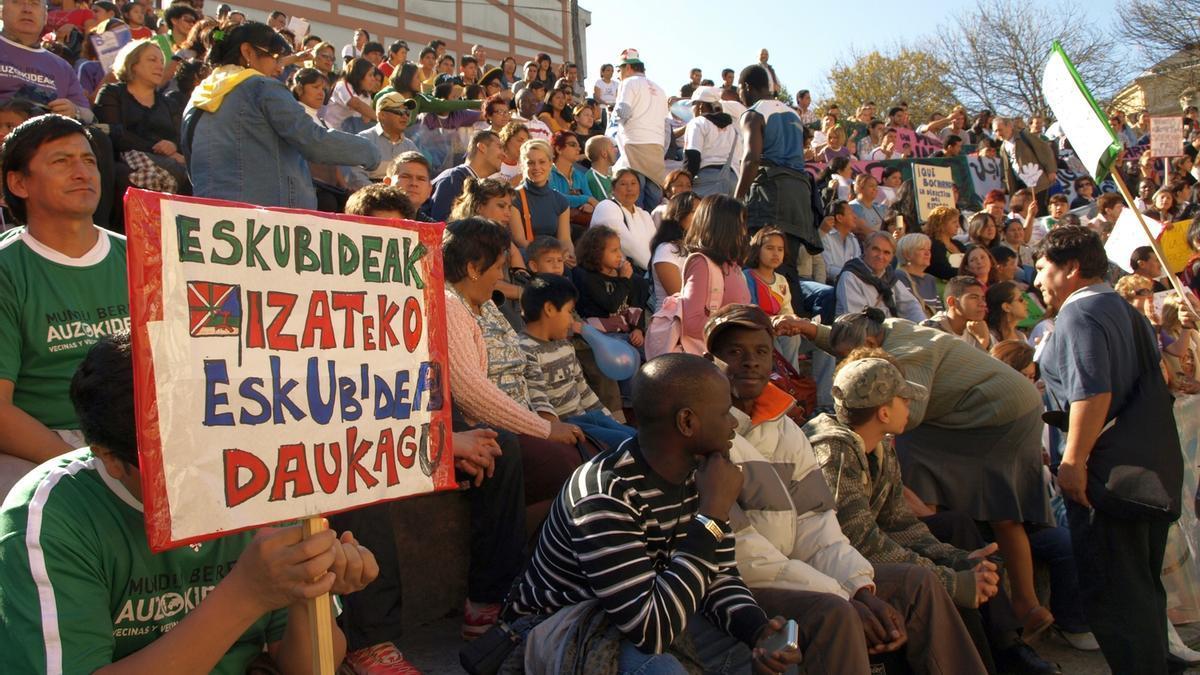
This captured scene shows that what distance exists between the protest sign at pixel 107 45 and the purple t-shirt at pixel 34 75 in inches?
96.4

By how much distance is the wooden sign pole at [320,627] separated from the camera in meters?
2.22

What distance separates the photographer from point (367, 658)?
3.68 metres

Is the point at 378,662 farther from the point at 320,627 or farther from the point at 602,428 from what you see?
the point at 602,428

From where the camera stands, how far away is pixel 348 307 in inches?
96.0

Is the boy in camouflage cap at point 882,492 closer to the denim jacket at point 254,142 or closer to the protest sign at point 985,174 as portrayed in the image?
the denim jacket at point 254,142

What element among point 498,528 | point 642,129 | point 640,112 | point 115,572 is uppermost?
point 640,112

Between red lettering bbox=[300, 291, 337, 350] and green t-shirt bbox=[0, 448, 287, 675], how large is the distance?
486mm

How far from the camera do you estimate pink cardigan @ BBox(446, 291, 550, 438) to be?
4480mm

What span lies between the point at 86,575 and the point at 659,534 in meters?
1.70

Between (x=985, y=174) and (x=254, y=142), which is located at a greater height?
(x=985, y=174)

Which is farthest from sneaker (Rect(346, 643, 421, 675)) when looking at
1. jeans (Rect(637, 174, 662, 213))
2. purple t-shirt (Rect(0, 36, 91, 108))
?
jeans (Rect(637, 174, 662, 213))

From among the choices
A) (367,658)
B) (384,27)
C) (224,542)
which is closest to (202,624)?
(224,542)

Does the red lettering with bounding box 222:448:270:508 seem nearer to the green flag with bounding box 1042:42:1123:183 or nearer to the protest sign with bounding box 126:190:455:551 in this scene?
the protest sign with bounding box 126:190:455:551

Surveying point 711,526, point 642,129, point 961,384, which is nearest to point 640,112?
point 642,129
